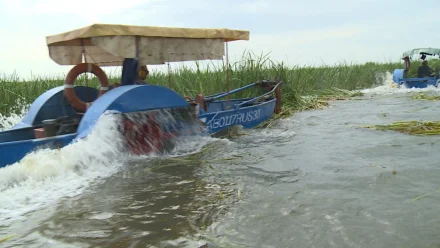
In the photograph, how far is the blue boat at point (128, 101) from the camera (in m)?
4.99

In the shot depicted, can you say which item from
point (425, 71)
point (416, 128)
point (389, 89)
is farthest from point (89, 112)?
point (425, 71)

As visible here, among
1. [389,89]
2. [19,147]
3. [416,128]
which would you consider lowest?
[416,128]

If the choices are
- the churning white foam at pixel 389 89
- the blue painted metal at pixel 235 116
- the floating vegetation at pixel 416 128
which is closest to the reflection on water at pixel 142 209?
the blue painted metal at pixel 235 116

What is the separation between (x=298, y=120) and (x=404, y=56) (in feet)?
38.8

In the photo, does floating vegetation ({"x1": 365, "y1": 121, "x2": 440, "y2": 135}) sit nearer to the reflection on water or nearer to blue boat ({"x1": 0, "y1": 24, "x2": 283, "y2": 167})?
blue boat ({"x1": 0, "y1": 24, "x2": 283, "y2": 167})

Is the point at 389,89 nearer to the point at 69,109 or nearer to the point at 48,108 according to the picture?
the point at 69,109

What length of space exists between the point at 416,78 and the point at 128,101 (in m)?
14.2

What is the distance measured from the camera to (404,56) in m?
18.1

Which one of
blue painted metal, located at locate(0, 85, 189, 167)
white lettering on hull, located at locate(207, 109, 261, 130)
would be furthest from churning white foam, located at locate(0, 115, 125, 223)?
white lettering on hull, located at locate(207, 109, 261, 130)

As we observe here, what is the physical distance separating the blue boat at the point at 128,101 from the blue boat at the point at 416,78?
1158cm

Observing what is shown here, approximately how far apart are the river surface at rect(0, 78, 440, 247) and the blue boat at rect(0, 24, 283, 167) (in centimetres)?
24

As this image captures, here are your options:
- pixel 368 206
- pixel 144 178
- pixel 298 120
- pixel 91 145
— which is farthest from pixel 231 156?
pixel 298 120

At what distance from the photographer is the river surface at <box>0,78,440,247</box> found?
106 inches

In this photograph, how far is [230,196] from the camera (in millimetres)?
3557
